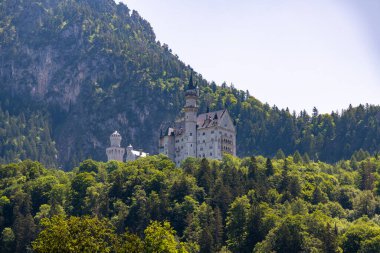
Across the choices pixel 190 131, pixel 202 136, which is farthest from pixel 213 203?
pixel 190 131

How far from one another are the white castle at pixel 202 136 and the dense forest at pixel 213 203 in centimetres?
988

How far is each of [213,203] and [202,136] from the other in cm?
4324

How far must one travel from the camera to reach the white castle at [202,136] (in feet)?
587

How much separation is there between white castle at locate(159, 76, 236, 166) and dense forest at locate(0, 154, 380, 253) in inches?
389

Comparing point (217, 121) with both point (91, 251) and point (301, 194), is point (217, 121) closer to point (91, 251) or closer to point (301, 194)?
point (301, 194)

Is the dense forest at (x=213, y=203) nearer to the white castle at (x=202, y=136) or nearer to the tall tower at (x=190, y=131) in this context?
the white castle at (x=202, y=136)

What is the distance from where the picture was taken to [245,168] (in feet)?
513

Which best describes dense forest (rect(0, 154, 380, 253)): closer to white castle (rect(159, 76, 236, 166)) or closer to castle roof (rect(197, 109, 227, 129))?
white castle (rect(159, 76, 236, 166))

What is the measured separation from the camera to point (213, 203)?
139 m

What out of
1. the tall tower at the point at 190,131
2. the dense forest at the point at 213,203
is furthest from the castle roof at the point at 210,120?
the dense forest at the point at 213,203

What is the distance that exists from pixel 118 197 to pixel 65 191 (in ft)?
36.8

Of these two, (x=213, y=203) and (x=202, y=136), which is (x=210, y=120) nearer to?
(x=202, y=136)

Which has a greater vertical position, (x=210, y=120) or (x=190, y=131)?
(x=210, y=120)

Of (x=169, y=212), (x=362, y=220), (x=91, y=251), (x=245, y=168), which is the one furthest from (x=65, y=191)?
(x=91, y=251)
